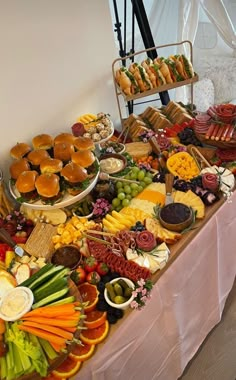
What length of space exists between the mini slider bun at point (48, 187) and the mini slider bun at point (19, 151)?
23 centimetres

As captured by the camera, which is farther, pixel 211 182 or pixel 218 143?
pixel 218 143

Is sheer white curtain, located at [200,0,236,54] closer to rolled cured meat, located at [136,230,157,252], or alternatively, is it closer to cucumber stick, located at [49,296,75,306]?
rolled cured meat, located at [136,230,157,252]

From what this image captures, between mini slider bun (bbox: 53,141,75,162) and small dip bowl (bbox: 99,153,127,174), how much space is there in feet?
0.77

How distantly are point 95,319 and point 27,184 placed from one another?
2.24 ft

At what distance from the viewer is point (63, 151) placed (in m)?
1.64

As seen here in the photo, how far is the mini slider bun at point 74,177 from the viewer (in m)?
1.53

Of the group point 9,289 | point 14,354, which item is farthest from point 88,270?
point 14,354

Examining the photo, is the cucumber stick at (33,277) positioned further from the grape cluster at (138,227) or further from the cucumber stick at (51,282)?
the grape cluster at (138,227)

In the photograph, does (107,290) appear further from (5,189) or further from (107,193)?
(5,189)

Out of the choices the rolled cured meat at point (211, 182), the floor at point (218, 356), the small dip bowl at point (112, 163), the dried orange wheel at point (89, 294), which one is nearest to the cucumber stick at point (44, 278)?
the dried orange wheel at point (89, 294)

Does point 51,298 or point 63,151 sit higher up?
point 63,151

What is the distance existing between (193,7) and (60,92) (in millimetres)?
1681

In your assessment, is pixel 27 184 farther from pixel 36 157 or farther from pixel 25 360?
pixel 25 360

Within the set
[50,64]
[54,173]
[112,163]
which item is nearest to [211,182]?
[112,163]
